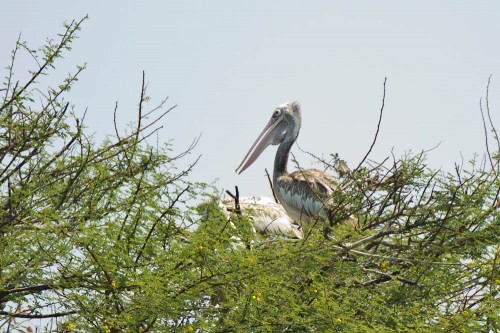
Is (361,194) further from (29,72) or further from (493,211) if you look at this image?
(29,72)

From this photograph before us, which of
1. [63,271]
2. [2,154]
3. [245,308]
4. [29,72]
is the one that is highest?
[29,72]

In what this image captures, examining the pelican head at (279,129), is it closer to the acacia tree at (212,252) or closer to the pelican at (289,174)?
the pelican at (289,174)

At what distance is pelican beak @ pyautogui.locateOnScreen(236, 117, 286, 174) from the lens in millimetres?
15281

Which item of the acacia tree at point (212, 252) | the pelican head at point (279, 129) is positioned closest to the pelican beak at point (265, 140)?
the pelican head at point (279, 129)

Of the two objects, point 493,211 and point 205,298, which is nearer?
point 205,298

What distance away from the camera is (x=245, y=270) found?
7.21 meters

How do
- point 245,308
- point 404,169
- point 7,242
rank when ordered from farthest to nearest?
point 404,169 → point 7,242 → point 245,308

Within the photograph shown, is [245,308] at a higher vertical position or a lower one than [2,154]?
lower

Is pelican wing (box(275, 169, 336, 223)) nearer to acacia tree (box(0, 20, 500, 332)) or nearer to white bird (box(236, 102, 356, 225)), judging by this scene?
white bird (box(236, 102, 356, 225))

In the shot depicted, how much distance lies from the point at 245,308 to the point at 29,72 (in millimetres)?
2538

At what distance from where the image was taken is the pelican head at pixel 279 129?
49.4 ft

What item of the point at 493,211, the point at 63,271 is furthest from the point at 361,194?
the point at 63,271

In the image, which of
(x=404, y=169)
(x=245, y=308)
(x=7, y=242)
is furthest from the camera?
(x=404, y=169)

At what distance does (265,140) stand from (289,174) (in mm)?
1790
